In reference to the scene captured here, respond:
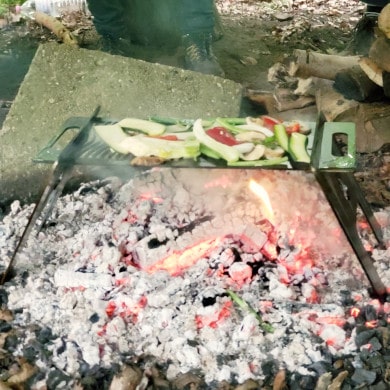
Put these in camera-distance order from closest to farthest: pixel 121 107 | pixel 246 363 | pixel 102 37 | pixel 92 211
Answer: pixel 246 363 → pixel 92 211 → pixel 121 107 → pixel 102 37

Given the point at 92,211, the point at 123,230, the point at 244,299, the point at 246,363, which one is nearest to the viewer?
the point at 246,363

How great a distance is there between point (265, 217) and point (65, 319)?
4.92 ft

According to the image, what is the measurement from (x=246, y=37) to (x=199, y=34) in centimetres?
200

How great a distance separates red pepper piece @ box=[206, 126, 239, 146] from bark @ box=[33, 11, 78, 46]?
5.30 metres

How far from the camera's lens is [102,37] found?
7.20 m

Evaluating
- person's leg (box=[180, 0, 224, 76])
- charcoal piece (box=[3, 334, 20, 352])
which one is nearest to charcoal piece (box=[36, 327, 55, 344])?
charcoal piece (box=[3, 334, 20, 352])

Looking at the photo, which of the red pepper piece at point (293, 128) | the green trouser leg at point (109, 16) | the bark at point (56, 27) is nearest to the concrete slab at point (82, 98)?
the red pepper piece at point (293, 128)

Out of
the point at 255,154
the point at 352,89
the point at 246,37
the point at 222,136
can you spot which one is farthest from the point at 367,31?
the point at 255,154

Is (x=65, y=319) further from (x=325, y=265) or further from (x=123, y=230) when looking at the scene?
(x=325, y=265)

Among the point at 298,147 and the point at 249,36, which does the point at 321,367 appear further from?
the point at 249,36

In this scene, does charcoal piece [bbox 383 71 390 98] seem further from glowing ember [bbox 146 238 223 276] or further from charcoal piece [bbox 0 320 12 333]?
charcoal piece [bbox 0 320 12 333]

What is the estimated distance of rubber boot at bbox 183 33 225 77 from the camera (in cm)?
658

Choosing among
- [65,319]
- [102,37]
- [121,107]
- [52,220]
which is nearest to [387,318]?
[65,319]

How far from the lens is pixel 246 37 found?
27.7 feet
